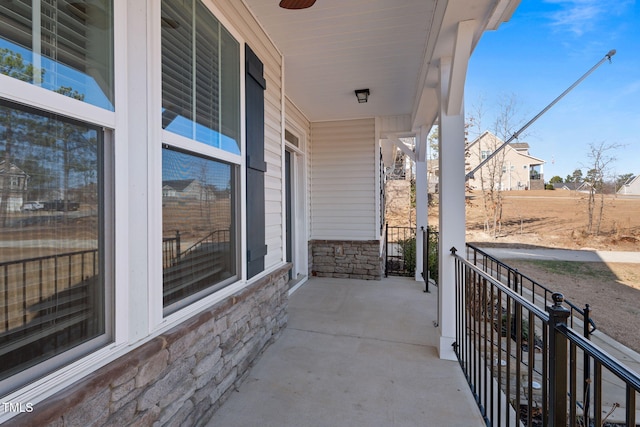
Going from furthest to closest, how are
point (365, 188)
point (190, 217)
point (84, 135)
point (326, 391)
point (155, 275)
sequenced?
point (365, 188) < point (326, 391) < point (190, 217) < point (155, 275) < point (84, 135)

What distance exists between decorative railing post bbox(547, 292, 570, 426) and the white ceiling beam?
1862 millimetres

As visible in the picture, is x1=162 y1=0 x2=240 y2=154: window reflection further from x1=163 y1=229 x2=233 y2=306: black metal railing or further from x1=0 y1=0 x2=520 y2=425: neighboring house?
x1=163 y1=229 x2=233 y2=306: black metal railing

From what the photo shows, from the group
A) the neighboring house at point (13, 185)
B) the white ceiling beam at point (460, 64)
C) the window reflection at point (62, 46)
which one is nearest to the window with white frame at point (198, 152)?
the window reflection at point (62, 46)

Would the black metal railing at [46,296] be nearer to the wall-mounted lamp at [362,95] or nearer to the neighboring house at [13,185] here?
the neighboring house at [13,185]

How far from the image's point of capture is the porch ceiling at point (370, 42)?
88.1 inches

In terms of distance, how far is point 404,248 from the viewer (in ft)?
20.6

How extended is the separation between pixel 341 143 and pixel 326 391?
13.6 feet

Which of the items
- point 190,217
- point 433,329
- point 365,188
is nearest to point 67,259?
point 190,217

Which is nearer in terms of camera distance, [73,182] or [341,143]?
[73,182]

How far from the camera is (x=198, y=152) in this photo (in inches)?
69.4

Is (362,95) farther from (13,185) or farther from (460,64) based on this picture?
(13,185)

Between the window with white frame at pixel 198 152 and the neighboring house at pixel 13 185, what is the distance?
1.96 ft

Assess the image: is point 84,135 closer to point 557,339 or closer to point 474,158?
point 557,339

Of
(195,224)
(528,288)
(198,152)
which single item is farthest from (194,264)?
(528,288)
